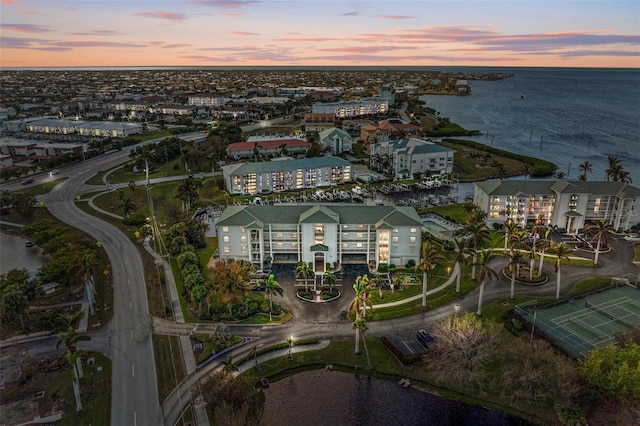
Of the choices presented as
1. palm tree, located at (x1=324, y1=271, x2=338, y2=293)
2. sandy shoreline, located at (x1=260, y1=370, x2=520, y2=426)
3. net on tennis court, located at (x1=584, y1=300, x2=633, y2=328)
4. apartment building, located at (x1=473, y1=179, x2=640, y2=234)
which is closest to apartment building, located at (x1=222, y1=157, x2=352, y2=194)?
apartment building, located at (x1=473, y1=179, x2=640, y2=234)

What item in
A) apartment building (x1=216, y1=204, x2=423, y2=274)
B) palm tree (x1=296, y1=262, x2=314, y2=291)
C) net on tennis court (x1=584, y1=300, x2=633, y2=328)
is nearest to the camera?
net on tennis court (x1=584, y1=300, x2=633, y2=328)

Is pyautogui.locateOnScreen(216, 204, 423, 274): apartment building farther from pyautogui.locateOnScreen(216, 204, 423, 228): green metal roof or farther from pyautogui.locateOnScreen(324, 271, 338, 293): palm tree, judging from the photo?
pyautogui.locateOnScreen(324, 271, 338, 293): palm tree

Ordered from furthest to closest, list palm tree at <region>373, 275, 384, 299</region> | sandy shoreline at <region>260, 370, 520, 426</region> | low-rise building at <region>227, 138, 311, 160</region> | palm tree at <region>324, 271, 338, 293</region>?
low-rise building at <region>227, 138, 311, 160</region> < palm tree at <region>373, 275, 384, 299</region> < palm tree at <region>324, 271, 338, 293</region> < sandy shoreline at <region>260, 370, 520, 426</region>

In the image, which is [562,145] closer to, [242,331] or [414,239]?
[414,239]

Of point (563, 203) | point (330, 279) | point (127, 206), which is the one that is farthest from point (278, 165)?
point (563, 203)

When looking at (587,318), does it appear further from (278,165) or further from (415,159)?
(415,159)

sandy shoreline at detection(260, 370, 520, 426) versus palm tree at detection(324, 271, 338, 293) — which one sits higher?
palm tree at detection(324, 271, 338, 293)
